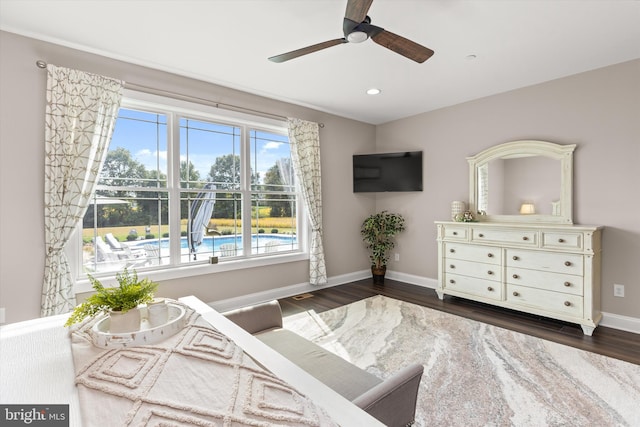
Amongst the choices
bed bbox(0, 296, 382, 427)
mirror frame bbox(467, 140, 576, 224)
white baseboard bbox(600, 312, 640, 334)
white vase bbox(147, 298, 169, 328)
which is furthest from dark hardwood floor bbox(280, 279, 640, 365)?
bed bbox(0, 296, 382, 427)

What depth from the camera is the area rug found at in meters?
1.81

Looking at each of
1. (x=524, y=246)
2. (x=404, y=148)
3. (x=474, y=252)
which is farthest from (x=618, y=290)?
(x=404, y=148)

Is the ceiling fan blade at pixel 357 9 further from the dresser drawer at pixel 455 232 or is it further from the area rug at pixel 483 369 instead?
the dresser drawer at pixel 455 232

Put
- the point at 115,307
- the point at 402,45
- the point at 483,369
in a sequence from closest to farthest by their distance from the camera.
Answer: the point at 115,307 < the point at 402,45 < the point at 483,369

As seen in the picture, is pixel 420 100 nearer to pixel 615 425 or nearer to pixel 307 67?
pixel 307 67

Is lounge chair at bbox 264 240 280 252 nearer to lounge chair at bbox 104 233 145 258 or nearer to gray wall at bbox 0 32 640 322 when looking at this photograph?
gray wall at bbox 0 32 640 322

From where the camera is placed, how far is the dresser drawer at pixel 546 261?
2.95 meters

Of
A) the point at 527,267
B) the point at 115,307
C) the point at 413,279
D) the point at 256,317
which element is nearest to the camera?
the point at 115,307

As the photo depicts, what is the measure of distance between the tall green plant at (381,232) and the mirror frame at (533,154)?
1.20 metres

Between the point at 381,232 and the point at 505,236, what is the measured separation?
1875mm

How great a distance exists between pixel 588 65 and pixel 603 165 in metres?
1.04

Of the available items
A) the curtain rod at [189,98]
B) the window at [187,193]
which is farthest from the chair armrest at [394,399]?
the curtain rod at [189,98]

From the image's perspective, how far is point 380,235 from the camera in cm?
497

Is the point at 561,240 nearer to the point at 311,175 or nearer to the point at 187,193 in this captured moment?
the point at 311,175
